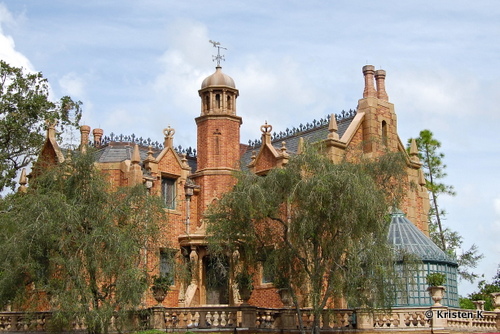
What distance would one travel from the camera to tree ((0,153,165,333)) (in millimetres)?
19328

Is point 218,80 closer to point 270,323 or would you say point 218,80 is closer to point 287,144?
point 287,144

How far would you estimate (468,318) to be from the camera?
23.3 metres

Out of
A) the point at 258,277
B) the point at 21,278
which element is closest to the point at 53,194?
the point at 21,278

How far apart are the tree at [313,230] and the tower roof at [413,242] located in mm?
3580

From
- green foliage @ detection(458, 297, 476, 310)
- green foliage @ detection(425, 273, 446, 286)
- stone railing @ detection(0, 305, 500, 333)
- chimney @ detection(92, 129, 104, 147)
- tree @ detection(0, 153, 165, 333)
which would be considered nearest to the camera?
tree @ detection(0, 153, 165, 333)

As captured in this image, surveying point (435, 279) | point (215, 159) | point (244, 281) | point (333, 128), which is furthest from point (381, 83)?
point (244, 281)

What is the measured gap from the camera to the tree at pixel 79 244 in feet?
63.4

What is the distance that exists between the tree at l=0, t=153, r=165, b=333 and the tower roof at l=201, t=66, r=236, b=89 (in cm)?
1301

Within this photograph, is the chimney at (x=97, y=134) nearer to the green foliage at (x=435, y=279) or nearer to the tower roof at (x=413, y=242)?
the tower roof at (x=413, y=242)

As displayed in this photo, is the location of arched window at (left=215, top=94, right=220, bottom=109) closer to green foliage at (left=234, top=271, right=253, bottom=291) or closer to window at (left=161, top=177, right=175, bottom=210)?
window at (left=161, top=177, right=175, bottom=210)

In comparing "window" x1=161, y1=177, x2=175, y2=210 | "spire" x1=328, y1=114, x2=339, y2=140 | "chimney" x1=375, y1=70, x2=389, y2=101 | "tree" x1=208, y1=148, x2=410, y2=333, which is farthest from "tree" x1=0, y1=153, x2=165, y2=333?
"chimney" x1=375, y1=70, x2=389, y2=101

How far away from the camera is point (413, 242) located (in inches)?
1009

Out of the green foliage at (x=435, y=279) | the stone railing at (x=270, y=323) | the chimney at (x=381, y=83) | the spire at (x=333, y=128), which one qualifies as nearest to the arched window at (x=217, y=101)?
the spire at (x=333, y=128)

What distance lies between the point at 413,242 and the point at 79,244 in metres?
12.0
